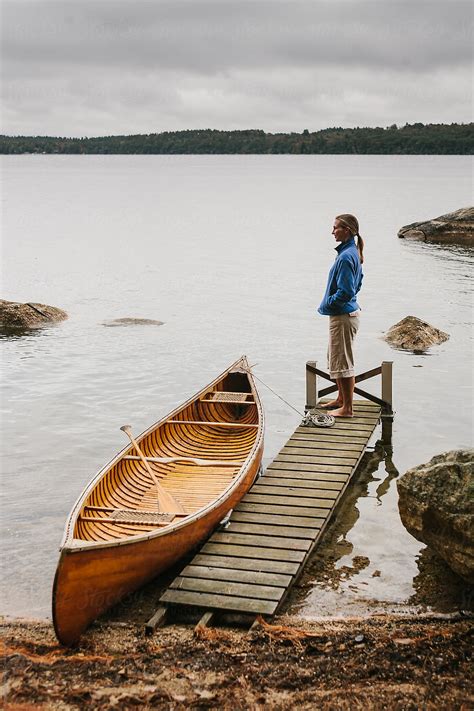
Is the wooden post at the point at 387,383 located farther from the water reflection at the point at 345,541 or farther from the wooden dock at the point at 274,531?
the wooden dock at the point at 274,531

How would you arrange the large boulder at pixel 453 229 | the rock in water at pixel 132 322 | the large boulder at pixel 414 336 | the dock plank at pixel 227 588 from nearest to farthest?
the dock plank at pixel 227 588
the large boulder at pixel 414 336
the rock in water at pixel 132 322
the large boulder at pixel 453 229

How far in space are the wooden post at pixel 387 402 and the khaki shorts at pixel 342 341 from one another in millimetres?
1546

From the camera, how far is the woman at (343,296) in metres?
10.3

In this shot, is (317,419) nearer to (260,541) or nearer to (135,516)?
(260,541)

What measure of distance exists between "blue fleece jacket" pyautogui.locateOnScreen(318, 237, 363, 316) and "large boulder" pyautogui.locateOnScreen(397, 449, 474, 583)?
2997 mm

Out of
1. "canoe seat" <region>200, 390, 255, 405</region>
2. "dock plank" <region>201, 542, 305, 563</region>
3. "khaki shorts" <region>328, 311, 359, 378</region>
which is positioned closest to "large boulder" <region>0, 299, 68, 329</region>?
"canoe seat" <region>200, 390, 255, 405</region>

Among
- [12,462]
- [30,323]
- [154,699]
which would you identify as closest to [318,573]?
[154,699]

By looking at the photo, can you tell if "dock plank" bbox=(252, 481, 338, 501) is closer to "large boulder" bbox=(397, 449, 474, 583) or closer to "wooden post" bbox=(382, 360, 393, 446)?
"large boulder" bbox=(397, 449, 474, 583)

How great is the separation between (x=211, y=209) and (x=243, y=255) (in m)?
38.1

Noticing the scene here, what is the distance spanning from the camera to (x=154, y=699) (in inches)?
224

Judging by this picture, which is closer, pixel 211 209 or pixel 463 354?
pixel 463 354

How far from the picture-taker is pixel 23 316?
21281 mm

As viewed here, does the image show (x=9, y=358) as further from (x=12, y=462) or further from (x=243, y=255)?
(x=243, y=255)

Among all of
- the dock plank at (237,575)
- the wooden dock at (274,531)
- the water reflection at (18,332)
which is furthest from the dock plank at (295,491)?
the water reflection at (18,332)
